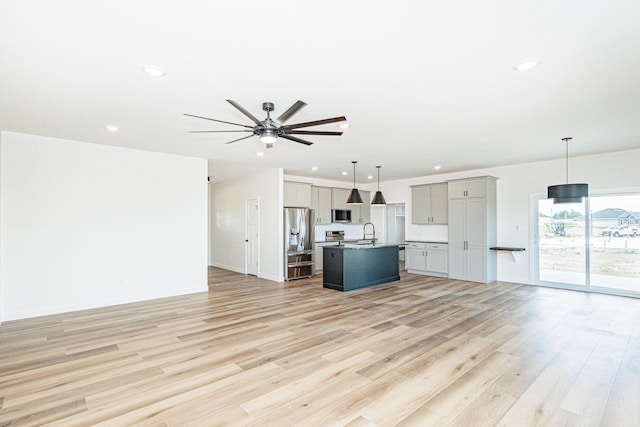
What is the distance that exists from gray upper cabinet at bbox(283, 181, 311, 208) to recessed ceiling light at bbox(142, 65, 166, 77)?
16.8ft

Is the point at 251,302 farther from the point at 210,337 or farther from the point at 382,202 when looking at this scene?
the point at 382,202

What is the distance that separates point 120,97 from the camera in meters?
3.24

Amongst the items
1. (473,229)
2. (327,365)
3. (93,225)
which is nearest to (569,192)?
(473,229)

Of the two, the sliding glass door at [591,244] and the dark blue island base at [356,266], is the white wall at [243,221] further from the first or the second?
the sliding glass door at [591,244]

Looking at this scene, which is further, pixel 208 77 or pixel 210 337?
pixel 210 337

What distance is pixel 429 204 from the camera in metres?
8.38

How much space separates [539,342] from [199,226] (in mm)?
5763

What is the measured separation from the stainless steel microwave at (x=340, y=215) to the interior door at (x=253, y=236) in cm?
226

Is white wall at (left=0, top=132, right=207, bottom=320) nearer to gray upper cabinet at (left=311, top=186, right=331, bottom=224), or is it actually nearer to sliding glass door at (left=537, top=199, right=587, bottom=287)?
gray upper cabinet at (left=311, top=186, right=331, bottom=224)

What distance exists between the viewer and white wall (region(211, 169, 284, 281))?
7.39 meters

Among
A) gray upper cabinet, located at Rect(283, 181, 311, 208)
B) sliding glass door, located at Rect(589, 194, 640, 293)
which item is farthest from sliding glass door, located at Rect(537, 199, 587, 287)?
gray upper cabinet, located at Rect(283, 181, 311, 208)

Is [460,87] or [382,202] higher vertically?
[460,87]

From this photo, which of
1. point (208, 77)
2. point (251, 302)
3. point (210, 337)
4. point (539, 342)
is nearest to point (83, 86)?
point (208, 77)

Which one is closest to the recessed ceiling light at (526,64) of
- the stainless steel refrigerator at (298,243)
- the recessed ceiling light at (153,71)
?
the recessed ceiling light at (153,71)
